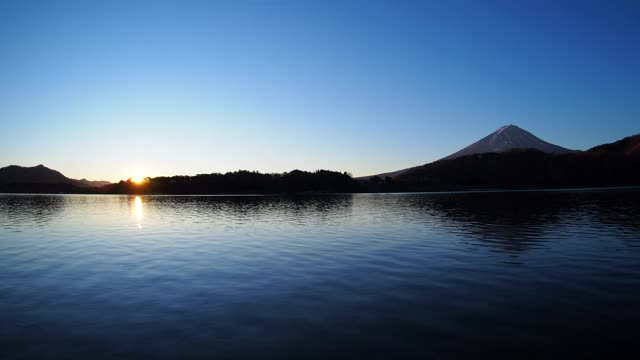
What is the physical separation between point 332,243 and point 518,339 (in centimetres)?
2574

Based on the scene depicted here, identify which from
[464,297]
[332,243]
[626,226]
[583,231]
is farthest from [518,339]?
[626,226]

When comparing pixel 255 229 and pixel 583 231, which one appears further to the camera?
pixel 255 229

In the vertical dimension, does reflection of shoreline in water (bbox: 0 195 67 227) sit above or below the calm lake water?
above

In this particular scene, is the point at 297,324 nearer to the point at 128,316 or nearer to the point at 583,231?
the point at 128,316

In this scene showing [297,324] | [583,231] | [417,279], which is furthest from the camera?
[583,231]

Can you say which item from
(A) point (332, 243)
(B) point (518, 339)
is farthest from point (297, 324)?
(A) point (332, 243)

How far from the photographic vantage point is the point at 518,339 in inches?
530

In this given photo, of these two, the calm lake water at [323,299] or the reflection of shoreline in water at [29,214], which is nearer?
the calm lake water at [323,299]

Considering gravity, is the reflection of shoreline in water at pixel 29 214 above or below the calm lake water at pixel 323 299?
above

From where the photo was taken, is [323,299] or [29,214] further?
[29,214]

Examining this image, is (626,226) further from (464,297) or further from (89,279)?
(89,279)

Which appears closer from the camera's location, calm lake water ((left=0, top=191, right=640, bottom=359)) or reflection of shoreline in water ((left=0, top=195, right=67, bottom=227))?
calm lake water ((left=0, top=191, right=640, bottom=359))

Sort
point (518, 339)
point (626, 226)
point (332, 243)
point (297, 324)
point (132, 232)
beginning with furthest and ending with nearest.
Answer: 1. point (132, 232)
2. point (626, 226)
3. point (332, 243)
4. point (297, 324)
5. point (518, 339)

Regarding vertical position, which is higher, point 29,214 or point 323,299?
point 29,214
